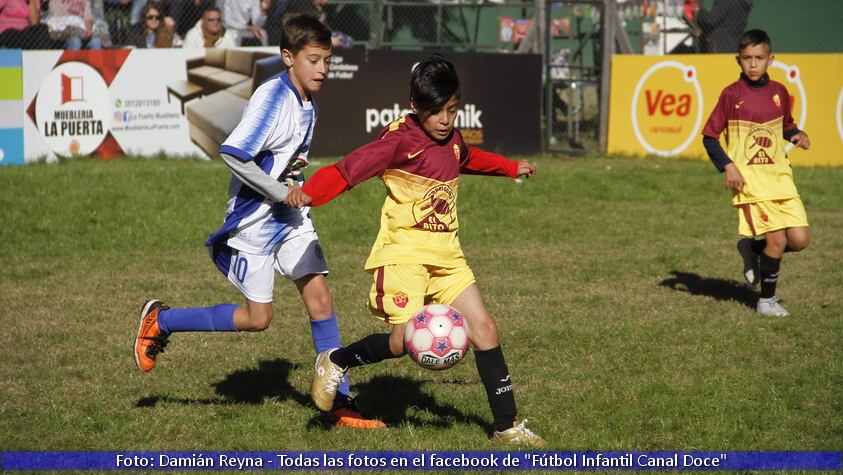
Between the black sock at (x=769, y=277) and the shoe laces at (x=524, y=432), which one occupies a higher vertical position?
the black sock at (x=769, y=277)

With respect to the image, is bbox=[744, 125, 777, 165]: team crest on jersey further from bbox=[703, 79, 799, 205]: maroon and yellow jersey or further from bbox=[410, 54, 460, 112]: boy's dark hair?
bbox=[410, 54, 460, 112]: boy's dark hair

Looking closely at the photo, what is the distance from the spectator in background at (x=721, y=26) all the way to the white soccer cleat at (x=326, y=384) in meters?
13.0

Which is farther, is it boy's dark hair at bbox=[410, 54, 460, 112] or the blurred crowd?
the blurred crowd

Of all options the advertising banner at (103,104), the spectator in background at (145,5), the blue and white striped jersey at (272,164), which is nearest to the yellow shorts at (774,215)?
the blue and white striped jersey at (272,164)

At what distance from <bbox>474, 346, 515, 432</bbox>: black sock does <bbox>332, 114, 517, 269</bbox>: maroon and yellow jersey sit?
1.66ft

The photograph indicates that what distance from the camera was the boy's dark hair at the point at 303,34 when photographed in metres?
5.57

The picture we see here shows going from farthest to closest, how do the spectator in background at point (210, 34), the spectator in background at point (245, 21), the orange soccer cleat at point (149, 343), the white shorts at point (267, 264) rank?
1. the spectator in background at point (245, 21)
2. the spectator in background at point (210, 34)
3. the orange soccer cleat at point (149, 343)
4. the white shorts at point (267, 264)

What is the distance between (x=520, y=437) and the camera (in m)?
5.32

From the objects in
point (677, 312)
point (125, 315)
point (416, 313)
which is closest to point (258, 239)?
point (416, 313)

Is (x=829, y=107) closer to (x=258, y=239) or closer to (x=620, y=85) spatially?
(x=620, y=85)

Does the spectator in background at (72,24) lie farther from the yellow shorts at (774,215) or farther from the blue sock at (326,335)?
the blue sock at (326,335)

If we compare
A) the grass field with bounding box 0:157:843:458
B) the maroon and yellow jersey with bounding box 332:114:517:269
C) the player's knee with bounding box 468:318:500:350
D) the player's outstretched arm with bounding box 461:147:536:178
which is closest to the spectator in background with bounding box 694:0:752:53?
the grass field with bounding box 0:157:843:458

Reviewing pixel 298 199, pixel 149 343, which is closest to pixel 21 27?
pixel 149 343

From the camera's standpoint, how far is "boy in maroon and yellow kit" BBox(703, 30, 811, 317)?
8.46 m
